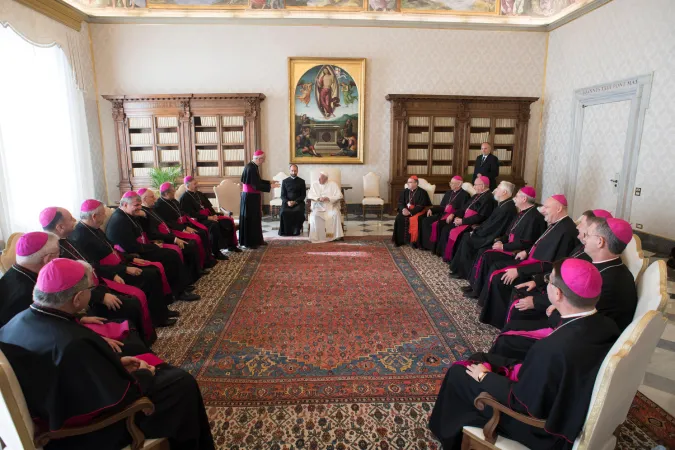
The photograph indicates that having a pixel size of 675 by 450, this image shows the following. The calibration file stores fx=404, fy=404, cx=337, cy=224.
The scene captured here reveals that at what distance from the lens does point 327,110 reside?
394 inches

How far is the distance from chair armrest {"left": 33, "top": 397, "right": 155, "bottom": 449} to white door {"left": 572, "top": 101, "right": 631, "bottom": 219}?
28.0ft

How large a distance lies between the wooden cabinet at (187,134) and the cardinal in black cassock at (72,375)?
8.24 meters

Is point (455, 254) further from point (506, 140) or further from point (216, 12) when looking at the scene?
point (216, 12)

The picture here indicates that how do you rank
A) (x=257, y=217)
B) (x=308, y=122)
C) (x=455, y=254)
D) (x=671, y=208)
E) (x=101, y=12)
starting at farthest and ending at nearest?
(x=308, y=122) < (x=101, y=12) < (x=257, y=217) < (x=671, y=208) < (x=455, y=254)

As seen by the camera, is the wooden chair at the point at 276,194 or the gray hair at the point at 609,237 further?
the wooden chair at the point at 276,194

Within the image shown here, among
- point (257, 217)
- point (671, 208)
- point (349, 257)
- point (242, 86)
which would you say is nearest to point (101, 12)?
point (242, 86)

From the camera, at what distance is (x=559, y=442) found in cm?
193

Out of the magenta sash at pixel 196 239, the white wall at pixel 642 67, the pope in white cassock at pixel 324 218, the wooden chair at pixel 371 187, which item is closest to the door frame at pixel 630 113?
the white wall at pixel 642 67

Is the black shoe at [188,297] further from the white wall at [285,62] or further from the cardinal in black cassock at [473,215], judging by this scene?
the white wall at [285,62]

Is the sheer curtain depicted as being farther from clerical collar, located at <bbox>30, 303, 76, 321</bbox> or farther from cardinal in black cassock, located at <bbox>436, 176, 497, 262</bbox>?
cardinal in black cassock, located at <bbox>436, 176, 497, 262</bbox>

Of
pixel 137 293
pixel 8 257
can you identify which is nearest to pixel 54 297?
pixel 8 257

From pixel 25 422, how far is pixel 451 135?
9.89 metres

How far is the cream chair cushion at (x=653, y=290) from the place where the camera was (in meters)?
2.29

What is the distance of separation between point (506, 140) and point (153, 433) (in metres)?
10.3
